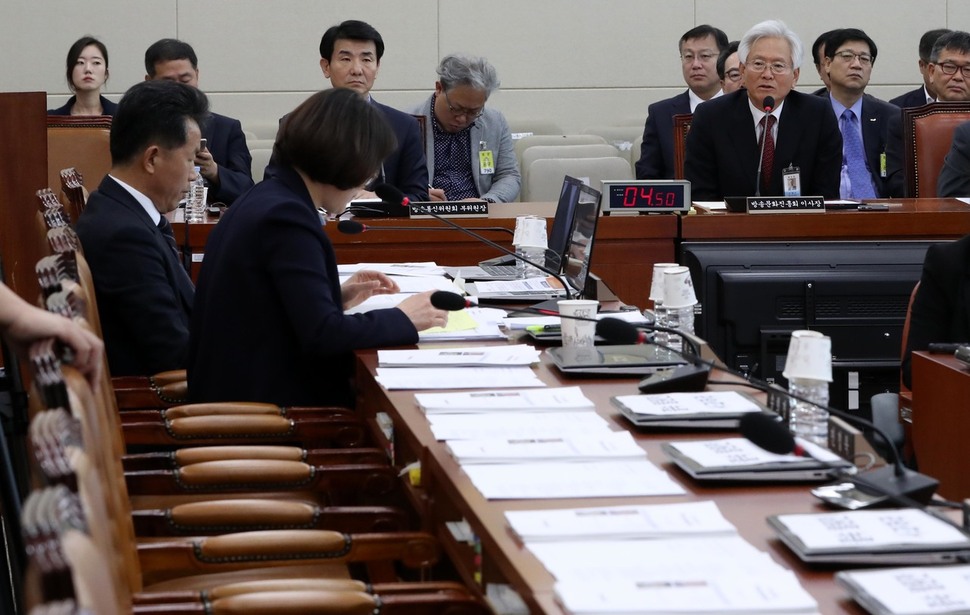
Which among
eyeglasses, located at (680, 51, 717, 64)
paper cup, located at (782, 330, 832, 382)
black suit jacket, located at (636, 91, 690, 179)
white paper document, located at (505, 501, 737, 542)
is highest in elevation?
eyeglasses, located at (680, 51, 717, 64)

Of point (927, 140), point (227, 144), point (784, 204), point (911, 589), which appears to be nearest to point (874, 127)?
point (927, 140)

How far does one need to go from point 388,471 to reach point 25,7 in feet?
20.7

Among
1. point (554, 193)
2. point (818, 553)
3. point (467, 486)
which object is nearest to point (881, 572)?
point (818, 553)

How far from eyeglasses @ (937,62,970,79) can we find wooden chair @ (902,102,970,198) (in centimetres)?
97

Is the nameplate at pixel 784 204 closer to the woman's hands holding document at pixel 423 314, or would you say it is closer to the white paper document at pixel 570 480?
the woman's hands holding document at pixel 423 314

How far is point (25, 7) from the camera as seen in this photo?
7.77 metres

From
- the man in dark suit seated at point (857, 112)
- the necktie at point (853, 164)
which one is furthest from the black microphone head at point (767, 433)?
the man in dark suit seated at point (857, 112)

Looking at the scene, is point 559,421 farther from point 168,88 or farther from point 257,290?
point 168,88

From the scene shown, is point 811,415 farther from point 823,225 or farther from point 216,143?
point 216,143

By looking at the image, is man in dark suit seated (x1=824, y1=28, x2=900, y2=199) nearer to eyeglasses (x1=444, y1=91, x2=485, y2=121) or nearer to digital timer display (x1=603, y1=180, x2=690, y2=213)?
eyeglasses (x1=444, y1=91, x2=485, y2=121)

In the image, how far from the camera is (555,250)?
3.61 metres

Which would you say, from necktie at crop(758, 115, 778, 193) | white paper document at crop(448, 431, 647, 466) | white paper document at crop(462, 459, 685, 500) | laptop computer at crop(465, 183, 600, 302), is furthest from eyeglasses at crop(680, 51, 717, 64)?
white paper document at crop(462, 459, 685, 500)

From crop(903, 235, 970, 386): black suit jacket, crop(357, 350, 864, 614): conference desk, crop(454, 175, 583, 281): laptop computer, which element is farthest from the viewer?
crop(454, 175, 583, 281): laptop computer

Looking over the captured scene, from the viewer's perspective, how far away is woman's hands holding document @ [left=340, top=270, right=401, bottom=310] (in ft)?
10.7
